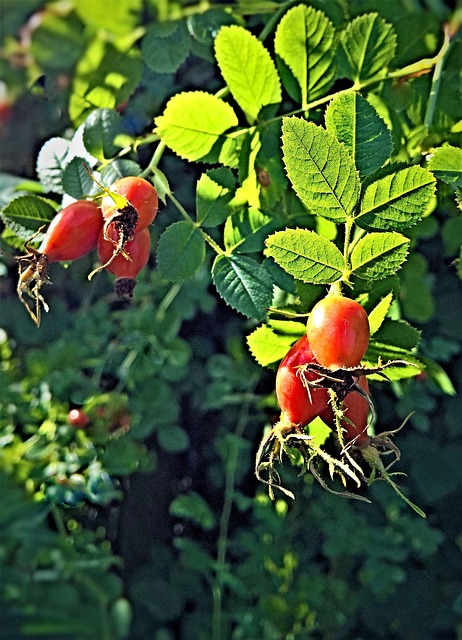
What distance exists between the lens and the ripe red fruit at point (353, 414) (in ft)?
2.17

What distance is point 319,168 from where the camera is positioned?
0.60 meters

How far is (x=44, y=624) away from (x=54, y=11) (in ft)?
3.25

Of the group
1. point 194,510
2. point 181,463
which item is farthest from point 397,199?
point 181,463

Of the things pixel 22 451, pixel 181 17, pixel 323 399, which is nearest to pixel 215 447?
pixel 22 451

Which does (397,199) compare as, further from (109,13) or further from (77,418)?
(77,418)

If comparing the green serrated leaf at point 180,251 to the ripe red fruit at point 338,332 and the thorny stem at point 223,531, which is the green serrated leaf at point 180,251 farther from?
the thorny stem at point 223,531

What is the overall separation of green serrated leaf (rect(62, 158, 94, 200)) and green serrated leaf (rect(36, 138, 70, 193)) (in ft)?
0.16

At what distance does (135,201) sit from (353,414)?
0.28 metres

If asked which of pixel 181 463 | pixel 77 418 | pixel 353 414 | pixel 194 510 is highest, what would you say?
pixel 353 414

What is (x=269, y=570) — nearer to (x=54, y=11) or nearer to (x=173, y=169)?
(x=173, y=169)

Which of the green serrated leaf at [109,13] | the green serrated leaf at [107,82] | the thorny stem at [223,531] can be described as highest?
the green serrated leaf at [109,13]

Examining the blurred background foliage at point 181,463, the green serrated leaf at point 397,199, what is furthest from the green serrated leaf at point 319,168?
the blurred background foliage at point 181,463

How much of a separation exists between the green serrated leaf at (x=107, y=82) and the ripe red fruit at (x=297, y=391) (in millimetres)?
433

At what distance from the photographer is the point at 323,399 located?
2.12 feet
